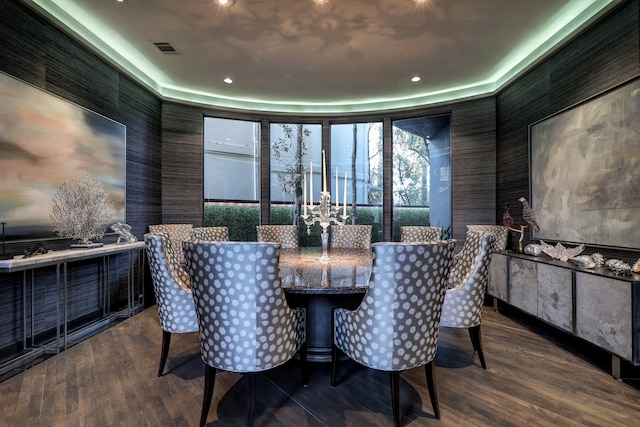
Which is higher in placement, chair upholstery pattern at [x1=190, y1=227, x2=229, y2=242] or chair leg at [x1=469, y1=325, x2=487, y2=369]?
chair upholstery pattern at [x1=190, y1=227, x2=229, y2=242]

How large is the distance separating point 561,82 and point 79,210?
5054 mm

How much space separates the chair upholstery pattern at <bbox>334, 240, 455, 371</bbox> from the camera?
57.6 inches

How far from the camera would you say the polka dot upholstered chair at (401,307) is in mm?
1464

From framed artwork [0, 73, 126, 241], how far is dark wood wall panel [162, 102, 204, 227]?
52.0 inches

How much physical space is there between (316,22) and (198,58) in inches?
63.6

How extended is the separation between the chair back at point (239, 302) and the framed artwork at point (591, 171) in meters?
2.83

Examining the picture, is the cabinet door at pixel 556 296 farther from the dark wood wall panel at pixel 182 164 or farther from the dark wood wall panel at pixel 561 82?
the dark wood wall panel at pixel 182 164

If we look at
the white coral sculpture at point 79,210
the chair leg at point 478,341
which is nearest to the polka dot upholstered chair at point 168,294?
the white coral sculpture at point 79,210

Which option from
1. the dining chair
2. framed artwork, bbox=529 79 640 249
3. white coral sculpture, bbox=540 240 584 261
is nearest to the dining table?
white coral sculpture, bbox=540 240 584 261

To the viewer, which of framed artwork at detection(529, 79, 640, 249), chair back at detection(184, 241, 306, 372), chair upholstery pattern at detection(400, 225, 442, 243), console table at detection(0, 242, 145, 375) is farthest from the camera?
chair upholstery pattern at detection(400, 225, 442, 243)

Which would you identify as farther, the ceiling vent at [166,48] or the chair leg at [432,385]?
the ceiling vent at [166,48]

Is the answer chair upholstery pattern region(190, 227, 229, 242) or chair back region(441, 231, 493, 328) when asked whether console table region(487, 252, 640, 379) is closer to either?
chair back region(441, 231, 493, 328)

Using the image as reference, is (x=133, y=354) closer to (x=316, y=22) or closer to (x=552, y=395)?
(x=552, y=395)

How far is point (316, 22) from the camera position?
2.98m
